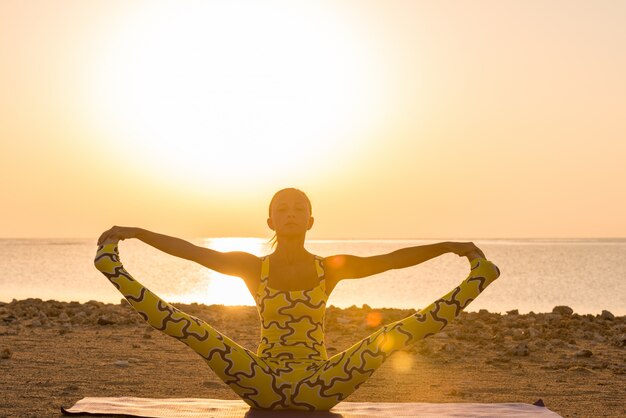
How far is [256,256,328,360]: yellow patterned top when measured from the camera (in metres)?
6.91

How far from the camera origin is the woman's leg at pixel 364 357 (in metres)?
6.55

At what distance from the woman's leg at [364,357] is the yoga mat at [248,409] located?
19cm

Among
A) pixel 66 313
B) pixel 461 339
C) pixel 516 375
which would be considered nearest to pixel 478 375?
pixel 516 375

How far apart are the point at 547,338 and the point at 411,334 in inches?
302

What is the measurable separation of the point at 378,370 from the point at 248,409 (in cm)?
414

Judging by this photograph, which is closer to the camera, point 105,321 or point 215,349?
point 215,349

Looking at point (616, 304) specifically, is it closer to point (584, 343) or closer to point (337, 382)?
point (584, 343)

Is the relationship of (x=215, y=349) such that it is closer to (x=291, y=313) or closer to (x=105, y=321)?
(x=291, y=313)

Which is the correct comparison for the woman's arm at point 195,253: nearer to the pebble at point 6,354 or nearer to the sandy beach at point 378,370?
the sandy beach at point 378,370

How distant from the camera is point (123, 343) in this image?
1274 centimetres

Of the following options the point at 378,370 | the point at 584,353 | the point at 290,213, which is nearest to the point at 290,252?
the point at 290,213

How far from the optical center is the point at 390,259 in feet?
23.5

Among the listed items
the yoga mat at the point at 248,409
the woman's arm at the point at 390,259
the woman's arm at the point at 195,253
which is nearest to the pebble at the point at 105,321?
the yoga mat at the point at 248,409

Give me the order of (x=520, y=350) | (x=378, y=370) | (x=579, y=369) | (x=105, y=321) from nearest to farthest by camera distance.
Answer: (x=579, y=369) < (x=378, y=370) < (x=520, y=350) < (x=105, y=321)
